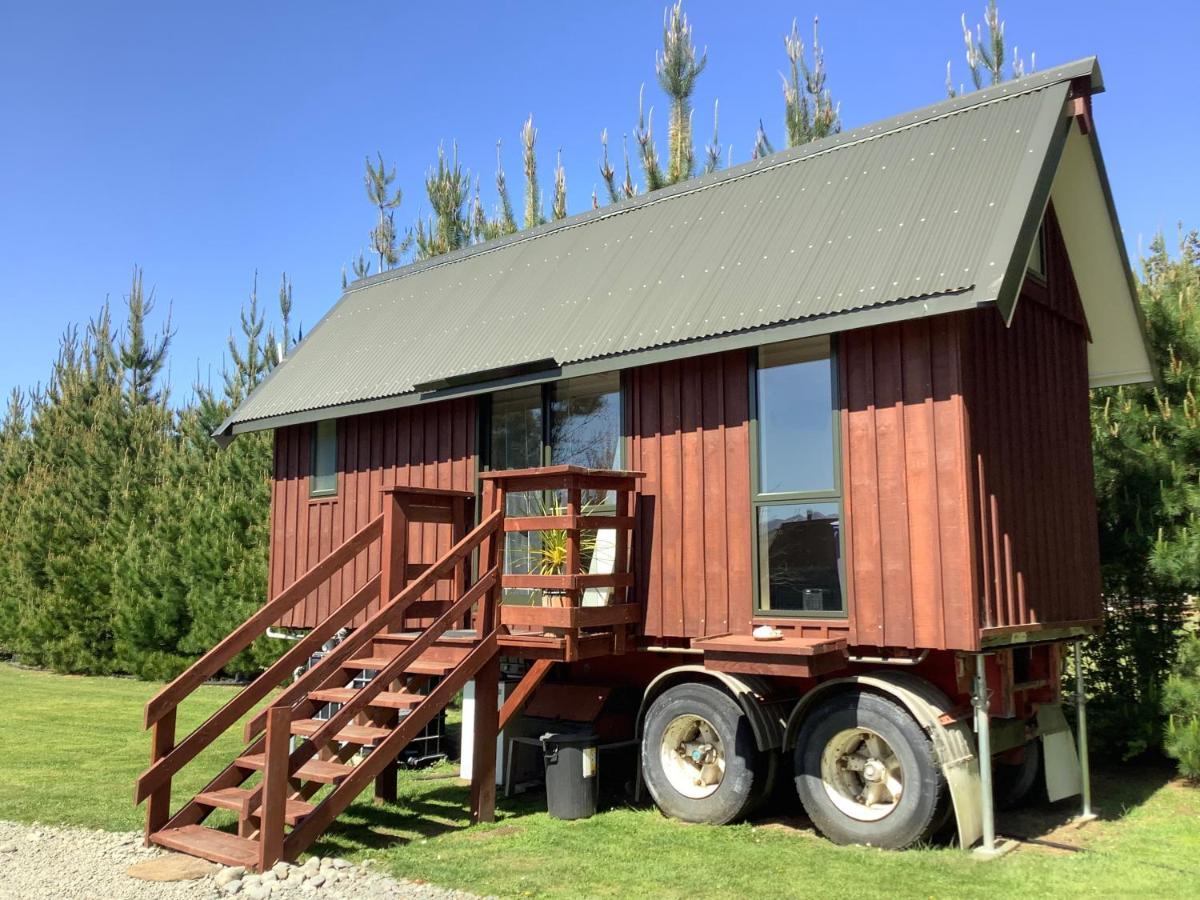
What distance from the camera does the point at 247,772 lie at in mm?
7812

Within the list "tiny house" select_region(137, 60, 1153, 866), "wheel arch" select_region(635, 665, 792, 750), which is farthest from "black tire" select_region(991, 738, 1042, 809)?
Result: "wheel arch" select_region(635, 665, 792, 750)

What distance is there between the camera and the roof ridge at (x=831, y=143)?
325 inches

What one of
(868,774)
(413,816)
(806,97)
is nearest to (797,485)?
(868,774)

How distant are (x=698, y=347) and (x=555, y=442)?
2063mm

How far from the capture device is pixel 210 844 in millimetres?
6816

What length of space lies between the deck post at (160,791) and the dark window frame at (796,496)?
439cm

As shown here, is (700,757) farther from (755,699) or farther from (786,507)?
(786,507)

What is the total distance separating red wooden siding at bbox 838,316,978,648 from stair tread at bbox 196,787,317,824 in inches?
154

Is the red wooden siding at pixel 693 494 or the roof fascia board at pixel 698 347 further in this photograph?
the red wooden siding at pixel 693 494

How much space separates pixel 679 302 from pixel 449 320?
11.3 ft

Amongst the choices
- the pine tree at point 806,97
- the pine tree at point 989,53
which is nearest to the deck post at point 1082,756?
the pine tree at point 989,53

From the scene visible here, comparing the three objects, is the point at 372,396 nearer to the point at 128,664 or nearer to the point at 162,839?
the point at 162,839

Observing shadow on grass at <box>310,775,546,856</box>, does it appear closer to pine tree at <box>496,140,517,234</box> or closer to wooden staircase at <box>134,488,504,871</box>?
wooden staircase at <box>134,488,504,871</box>

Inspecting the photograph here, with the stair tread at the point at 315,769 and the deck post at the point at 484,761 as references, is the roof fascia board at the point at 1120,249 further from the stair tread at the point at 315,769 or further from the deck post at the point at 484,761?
the stair tread at the point at 315,769
